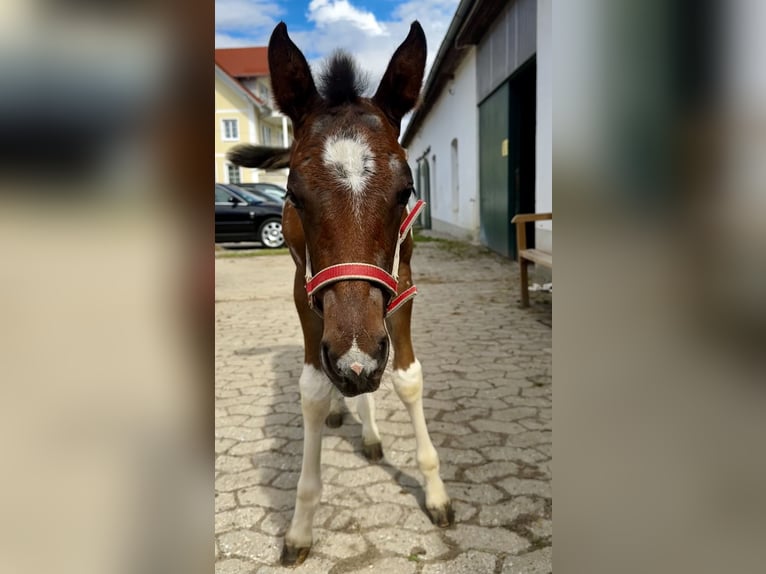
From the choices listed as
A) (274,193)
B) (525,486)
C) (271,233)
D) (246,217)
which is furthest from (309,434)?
(274,193)

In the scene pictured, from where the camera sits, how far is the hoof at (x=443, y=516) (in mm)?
2285

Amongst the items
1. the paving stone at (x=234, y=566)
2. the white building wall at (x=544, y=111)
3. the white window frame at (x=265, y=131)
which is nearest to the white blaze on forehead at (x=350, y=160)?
the paving stone at (x=234, y=566)

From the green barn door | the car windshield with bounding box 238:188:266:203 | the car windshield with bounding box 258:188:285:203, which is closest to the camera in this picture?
the green barn door

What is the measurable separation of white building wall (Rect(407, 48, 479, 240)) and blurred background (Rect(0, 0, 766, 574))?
39.2 ft

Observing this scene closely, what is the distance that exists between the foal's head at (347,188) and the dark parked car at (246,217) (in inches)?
507

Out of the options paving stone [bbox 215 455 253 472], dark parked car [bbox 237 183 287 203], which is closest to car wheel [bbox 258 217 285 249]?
dark parked car [bbox 237 183 287 203]

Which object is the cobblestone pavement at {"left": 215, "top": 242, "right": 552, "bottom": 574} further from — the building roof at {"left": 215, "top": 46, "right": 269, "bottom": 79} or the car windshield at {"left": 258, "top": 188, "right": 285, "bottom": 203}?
the building roof at {"left": 215, "top": 46, "right": 269, "bottom": 79}

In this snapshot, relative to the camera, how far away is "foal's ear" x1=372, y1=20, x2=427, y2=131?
2.01 metres
